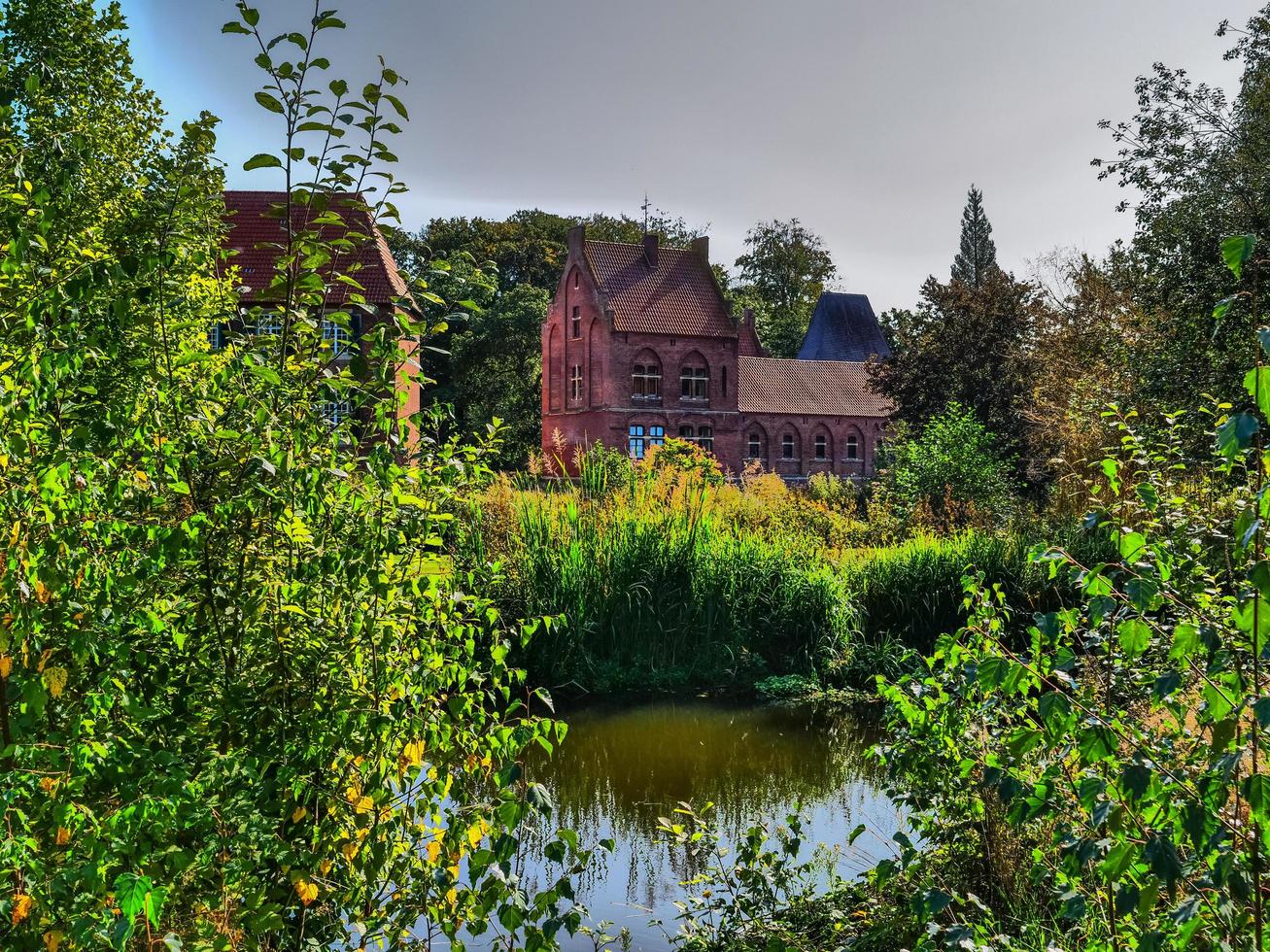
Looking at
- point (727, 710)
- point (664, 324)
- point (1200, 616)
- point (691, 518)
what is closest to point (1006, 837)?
point (1200, 616)

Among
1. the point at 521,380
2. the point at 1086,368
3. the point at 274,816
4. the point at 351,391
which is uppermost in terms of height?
the point at 521,380

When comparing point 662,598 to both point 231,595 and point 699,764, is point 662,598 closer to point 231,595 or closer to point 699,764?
point 699,764

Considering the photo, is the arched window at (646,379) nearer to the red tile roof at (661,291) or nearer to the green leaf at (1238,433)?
the red tile roof at (661,291)

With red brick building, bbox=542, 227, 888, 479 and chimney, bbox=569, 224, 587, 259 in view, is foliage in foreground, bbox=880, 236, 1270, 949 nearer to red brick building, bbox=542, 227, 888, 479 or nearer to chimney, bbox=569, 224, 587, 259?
red brick building, bbox=542, 227, 888, 479

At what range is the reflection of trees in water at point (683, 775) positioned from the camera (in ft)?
19.2

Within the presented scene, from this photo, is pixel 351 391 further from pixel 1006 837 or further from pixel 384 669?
pixel 1006 837

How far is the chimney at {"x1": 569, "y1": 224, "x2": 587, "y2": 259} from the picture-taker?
41750 mm

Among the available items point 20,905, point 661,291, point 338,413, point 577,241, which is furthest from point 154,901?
point 577,241

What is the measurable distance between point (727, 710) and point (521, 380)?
39.9 metres

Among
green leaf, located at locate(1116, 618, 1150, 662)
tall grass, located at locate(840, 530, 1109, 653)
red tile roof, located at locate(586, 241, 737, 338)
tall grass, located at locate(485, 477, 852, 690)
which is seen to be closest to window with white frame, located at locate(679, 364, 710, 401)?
red tile roof, located at locate(586, 241, 737, 338)

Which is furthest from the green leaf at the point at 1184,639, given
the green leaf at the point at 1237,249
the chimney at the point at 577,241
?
the chimney at the point at 577,241

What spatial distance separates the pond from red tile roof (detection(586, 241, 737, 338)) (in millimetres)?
32270

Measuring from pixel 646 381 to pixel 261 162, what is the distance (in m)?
38.6

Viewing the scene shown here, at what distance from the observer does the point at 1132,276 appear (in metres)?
17.2
